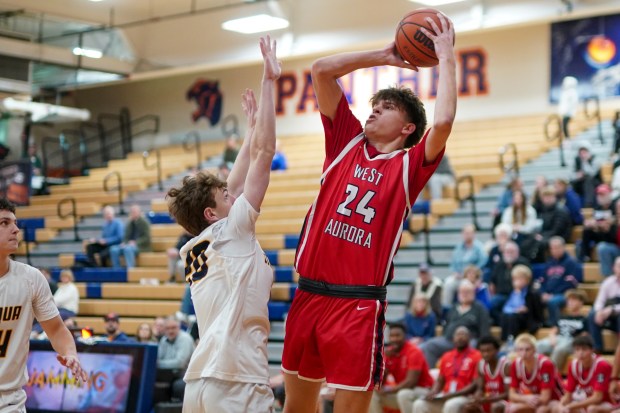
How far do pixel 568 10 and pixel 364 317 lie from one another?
12245 mm

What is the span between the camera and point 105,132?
1022 inches

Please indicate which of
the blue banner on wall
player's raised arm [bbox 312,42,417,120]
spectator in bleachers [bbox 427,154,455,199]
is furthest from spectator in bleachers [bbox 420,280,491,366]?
the blue banner on wall

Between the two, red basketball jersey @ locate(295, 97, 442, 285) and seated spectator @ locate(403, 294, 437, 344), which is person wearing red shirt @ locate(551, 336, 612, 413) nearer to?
seated spectator @ locate(403, 294, 437, 344)

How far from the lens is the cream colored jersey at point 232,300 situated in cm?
420

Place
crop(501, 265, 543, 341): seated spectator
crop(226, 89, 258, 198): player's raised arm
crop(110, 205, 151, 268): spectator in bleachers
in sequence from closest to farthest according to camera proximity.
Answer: crop(226, 89, 258, 198): player's raised arm < crop(501, 265, 543, 341): seated spectator < crop(110, 205, 151, 268): spectator in bleachers

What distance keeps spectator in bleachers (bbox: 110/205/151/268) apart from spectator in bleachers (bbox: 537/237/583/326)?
299 inches

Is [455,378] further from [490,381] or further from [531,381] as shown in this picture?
[531,381]

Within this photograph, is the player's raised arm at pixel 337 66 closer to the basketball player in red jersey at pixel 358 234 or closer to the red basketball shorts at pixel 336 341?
the basketball player in red jersey at pixel 358 234

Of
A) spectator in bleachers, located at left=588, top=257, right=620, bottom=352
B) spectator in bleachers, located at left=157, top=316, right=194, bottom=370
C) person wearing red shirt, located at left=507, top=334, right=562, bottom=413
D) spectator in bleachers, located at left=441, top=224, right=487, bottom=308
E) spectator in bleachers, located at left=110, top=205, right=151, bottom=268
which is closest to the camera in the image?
person wearing red shirt, located at left=507, top=334, right=562, bottom=413

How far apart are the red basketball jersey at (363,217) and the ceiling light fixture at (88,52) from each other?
55.0ft

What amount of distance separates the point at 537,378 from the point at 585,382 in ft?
1.51

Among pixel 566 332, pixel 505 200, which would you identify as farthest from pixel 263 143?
pixel 505 200

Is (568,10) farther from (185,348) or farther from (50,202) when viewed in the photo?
(50,202)

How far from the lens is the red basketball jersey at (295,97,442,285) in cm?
439
